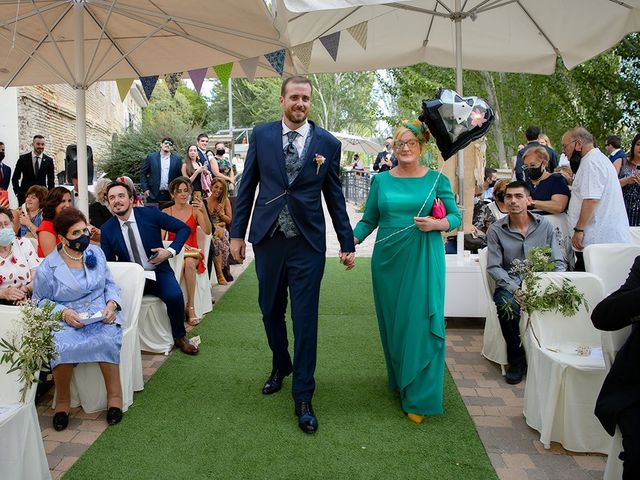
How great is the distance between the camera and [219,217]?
7531 millimetres

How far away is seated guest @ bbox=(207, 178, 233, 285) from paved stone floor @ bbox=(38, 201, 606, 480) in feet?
9.38

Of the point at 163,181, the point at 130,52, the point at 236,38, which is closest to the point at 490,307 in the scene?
the point at 236,38

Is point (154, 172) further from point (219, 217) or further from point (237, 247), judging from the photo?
point (237, 247)

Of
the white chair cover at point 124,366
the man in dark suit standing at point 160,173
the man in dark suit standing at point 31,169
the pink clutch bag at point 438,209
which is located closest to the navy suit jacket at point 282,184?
the pink clutch bag at point 438,209

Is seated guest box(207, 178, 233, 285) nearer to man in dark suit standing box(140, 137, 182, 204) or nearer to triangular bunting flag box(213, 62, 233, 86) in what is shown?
triangular bunting flag box(213, 62, 233, 86)

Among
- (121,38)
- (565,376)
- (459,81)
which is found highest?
(121,38)

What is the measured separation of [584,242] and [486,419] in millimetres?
2090

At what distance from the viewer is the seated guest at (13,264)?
13.0ft

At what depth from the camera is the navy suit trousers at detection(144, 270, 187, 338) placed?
493 centimetres

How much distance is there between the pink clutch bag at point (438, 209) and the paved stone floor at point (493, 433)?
4.42ft

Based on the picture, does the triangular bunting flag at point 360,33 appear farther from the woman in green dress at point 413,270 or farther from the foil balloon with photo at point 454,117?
the woman in green dress at point 413,270

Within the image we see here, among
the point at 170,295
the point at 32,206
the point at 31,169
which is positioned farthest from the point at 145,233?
the point at 31,169

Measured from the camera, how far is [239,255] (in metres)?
3.68

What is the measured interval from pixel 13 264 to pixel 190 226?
223cm
